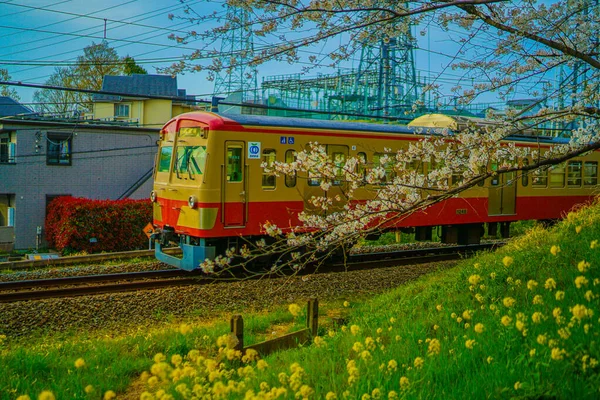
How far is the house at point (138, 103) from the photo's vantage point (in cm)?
3834

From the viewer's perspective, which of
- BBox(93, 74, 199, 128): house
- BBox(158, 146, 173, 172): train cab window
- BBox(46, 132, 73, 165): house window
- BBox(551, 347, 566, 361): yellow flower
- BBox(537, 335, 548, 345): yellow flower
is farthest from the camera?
BBox(93, 74, 199, 128): house

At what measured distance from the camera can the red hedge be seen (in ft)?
74.7

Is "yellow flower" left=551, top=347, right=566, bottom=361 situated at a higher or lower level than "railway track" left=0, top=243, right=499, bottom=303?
higher

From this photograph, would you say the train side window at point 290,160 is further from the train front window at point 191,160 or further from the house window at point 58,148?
the house window at point 58,148

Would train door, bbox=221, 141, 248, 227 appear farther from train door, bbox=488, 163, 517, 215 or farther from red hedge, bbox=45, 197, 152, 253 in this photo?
red hedge, bbox=45, 197, 152, 253

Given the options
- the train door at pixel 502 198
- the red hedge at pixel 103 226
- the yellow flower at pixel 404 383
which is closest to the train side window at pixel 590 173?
the train door at pixel 502 198

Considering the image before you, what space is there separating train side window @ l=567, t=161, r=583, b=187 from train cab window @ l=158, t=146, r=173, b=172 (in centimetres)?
1119

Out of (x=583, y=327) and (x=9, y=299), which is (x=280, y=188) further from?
(x=583, y=327)

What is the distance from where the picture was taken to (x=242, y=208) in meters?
12.4

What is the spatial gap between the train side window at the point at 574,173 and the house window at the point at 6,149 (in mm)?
21462

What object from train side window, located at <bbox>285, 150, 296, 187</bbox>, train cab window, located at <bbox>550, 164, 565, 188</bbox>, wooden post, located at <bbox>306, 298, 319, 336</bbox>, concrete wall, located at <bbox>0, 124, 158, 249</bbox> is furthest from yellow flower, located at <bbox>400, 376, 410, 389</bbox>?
concrete wall, located at <bbox>0, 124, 158, 249</bbox>

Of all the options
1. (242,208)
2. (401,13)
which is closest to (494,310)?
(401,13)

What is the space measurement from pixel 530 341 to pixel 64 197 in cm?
2519

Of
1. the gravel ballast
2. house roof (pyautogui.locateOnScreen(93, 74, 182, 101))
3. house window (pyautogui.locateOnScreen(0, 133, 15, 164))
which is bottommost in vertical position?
the gravel ballast
